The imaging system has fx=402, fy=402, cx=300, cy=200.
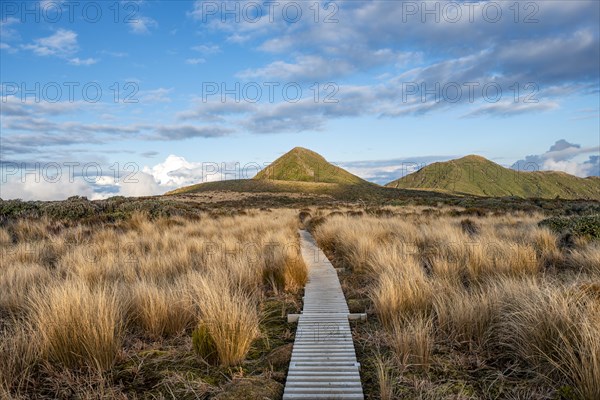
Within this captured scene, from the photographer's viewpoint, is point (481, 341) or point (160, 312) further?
point (160, 312)

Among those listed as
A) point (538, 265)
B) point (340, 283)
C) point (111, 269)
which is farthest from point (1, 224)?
point (538, 265)

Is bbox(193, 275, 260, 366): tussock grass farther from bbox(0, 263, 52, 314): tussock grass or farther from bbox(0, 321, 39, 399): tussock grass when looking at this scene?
bbox(0, 263, 52, 314): tussock grass

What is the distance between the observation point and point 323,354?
462 centimetres

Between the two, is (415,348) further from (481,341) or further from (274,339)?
(274,339)

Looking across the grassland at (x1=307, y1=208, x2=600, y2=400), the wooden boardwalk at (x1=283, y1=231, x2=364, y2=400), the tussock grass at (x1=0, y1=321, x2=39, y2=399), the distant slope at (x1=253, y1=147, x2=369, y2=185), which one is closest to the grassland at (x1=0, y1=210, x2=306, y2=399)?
the tussock grass at (x1=0, y1=321, x2=39, y2=399)

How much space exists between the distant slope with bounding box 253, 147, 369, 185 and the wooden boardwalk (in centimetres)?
15778

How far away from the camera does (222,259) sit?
9414 mm

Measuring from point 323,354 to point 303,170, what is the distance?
179404 mm

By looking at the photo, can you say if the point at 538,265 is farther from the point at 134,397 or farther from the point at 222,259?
the point at 134,397

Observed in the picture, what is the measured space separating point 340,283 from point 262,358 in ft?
13.2

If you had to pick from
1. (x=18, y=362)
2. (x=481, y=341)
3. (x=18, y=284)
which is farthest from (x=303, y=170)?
(x=18, y=362)

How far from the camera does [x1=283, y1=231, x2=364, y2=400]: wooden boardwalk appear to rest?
12.4 feet

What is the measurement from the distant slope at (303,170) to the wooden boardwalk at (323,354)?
15778 centimetres

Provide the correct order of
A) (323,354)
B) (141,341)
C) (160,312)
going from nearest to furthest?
(323,354) → (141,341) → (160,312)
